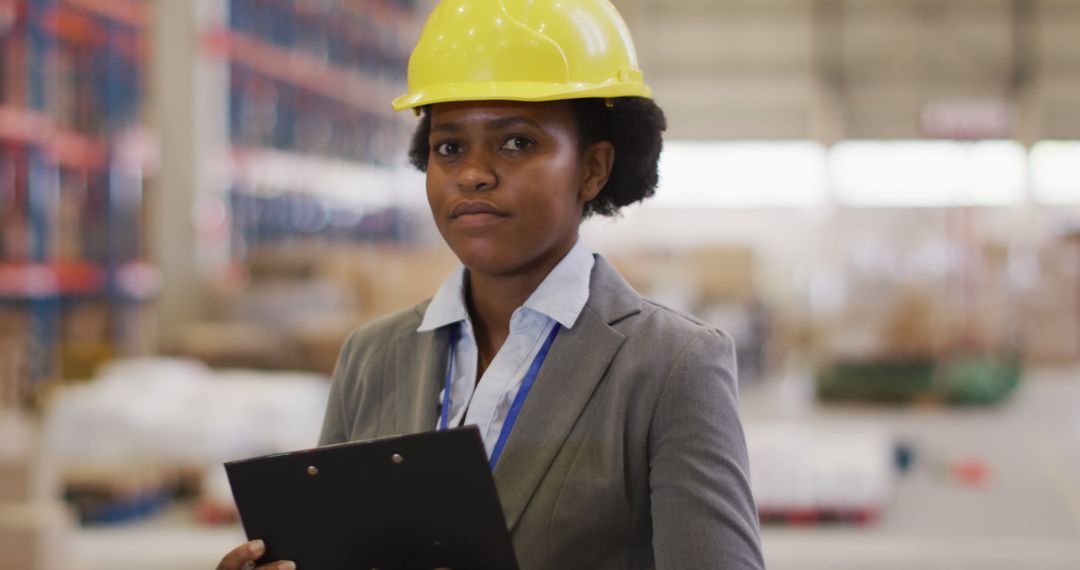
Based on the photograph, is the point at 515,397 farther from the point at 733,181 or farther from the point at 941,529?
the point at 733,181

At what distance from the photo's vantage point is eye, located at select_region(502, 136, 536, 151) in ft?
4.76

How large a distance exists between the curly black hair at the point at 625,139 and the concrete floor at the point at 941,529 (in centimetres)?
286

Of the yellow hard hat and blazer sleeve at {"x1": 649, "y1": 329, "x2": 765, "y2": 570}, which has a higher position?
the yellow hard hat

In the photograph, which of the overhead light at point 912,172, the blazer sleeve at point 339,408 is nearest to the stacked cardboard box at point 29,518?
the blazer sleeve at point 339,408

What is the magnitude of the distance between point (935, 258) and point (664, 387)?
35.6 feet

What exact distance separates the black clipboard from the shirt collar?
10.5 inches

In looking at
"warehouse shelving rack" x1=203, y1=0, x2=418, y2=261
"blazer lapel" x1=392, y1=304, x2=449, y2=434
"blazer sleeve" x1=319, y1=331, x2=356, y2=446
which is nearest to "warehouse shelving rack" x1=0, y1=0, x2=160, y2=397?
"warehouse shelving rack" x1=203, y1=0, x2=418, y2=261

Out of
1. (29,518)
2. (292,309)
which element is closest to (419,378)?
(29,518)

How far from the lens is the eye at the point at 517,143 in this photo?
4.76ft

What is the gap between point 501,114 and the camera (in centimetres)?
144

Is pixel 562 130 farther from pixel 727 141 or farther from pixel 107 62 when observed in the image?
pixel 727 141

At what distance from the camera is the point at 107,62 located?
781 centimetres

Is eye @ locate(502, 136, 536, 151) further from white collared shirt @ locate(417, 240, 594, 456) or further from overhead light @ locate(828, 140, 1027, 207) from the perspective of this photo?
overhead light @ locate(828, 140, 1027, 207)

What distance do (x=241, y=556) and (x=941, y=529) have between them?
479cm
